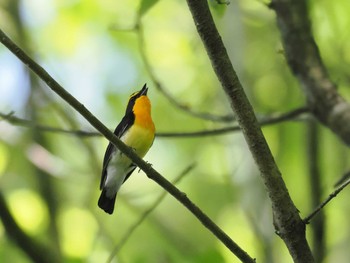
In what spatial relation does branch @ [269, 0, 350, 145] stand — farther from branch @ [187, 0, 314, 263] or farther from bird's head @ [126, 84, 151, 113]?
bird's head @ [126, 84, 151, 113]

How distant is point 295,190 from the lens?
930 centimetres

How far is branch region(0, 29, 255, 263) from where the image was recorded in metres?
2.89

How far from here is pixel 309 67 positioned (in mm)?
4809

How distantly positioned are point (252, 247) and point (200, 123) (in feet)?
6.15

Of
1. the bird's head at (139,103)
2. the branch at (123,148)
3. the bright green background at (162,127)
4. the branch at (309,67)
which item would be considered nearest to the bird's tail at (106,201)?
the bright green background at (162,127)

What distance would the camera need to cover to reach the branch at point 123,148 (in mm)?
2889

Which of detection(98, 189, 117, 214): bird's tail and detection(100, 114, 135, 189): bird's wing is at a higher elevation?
detection(100, 114, 135, 189): bird's wing

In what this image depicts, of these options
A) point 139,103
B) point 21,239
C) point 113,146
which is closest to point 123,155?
point 113,146

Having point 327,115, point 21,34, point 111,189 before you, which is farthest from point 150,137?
point 21,34

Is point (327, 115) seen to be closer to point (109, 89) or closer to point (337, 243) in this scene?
point (337, 243)

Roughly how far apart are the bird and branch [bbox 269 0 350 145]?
1374 mm

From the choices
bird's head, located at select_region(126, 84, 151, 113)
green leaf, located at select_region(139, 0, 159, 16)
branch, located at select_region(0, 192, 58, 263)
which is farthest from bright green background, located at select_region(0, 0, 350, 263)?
green leaf, located at select_region(139, 0, 159, 16)

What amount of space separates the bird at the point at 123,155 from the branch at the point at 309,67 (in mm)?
1374

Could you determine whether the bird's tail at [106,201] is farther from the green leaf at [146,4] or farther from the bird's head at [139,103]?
the green leaf at [146,4]
